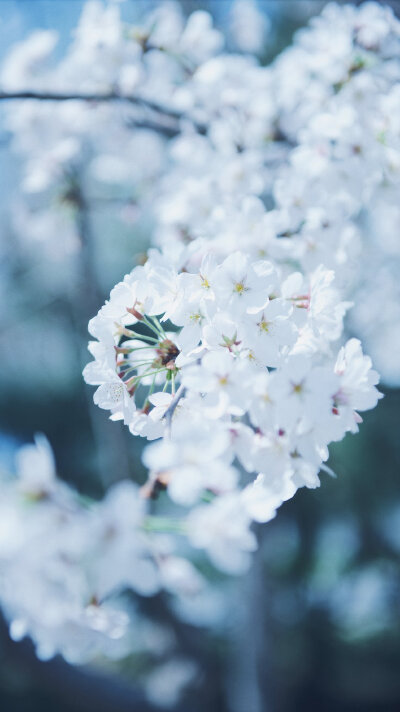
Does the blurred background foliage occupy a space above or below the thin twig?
below

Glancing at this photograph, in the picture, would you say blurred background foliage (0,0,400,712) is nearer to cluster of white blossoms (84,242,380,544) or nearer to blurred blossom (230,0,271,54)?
blurred blossom (230,0,271,54)

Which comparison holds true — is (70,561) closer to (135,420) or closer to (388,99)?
(135,420)

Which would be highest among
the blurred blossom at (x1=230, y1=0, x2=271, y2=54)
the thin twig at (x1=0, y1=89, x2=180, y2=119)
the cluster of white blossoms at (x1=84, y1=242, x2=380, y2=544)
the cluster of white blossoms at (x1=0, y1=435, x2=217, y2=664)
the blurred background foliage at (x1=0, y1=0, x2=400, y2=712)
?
the blurred blossom at (x1=230, y1=0, x2=271, y2=54)

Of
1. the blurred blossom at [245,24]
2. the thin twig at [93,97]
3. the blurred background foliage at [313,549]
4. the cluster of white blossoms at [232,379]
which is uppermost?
the blurred blossom at [245,24]

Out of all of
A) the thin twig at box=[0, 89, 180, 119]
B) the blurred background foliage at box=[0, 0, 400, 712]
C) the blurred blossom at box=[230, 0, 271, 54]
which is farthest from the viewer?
the blurred background foliage at box=[0, 0, 400, 712]

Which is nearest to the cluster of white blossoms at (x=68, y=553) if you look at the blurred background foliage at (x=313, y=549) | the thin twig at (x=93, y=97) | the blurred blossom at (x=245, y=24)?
the thin twig at (x=93, y=97)

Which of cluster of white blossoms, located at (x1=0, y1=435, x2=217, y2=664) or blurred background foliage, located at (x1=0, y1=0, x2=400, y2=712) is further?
blurred background foliage, located at (x1=0, y1=0, x2=400, y2=712)

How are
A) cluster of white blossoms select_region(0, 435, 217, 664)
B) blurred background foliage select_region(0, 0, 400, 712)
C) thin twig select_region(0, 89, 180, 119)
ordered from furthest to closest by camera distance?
blurred background foliage select_region(0, 0, 400, 712), thin twig select_region(0, 89, 180, 119), cluster of white blossoms select_region(0, 435, 217, 664)

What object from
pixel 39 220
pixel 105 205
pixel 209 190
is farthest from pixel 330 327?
pixel 39 220

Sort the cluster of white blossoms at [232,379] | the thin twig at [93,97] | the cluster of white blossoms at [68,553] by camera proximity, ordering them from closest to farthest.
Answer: the cluster of white blossoms at [68,553] → the cluster of white blossoms at [232,379] → the thin twig at [93,97]

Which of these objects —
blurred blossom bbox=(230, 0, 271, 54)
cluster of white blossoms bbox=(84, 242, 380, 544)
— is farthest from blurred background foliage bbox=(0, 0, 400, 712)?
cluster of white blossoms bbox=(84, 242, 380, 544)

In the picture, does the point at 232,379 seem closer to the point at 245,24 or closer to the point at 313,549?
the point at 245,24

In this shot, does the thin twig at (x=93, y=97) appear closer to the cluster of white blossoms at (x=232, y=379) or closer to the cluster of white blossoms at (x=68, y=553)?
the cluster of white blossoms at (x=232, y=379)

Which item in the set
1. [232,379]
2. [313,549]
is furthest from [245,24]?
[313,549]
